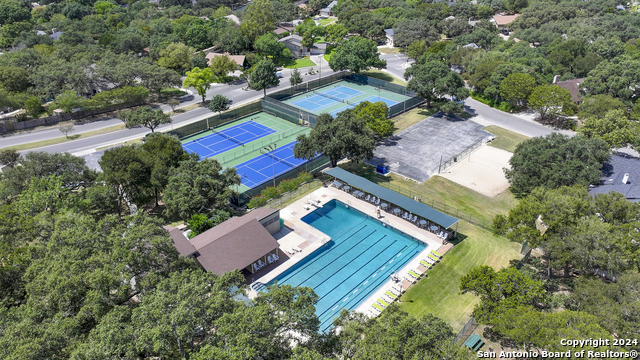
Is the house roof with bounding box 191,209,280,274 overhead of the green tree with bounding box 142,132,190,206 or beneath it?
beneath

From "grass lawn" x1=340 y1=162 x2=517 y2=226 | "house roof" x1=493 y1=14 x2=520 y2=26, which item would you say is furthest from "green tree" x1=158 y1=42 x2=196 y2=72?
"house roof" x1=493 y1=14 x2=520 y2=26

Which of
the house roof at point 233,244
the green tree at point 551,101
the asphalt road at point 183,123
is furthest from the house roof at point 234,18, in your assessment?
the house roof at point 233,244

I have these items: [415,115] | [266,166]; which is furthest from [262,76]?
[415,115]

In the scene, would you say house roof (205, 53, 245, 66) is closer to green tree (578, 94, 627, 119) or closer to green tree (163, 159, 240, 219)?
green tree (163, 159, 240, 219)

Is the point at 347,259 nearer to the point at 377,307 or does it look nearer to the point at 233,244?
the point at 377,307

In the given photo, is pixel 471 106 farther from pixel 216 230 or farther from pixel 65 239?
pixel 65 239

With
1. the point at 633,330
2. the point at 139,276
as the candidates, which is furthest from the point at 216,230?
the point at 633,330

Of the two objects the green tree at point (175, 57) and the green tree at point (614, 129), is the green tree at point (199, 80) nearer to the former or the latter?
the green tree at point (175, 57)
